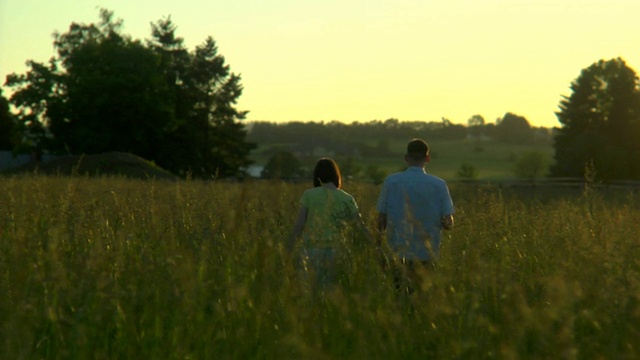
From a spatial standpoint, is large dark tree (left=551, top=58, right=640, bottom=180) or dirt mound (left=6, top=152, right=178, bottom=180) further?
large dark tree (left=551, top=58, right=640, bottom=180)

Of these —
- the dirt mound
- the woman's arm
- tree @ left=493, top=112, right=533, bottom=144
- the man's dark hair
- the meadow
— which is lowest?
the dirt mound

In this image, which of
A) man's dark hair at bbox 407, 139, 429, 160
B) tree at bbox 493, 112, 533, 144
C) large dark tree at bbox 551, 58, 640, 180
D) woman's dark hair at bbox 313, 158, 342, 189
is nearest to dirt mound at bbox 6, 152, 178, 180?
large dark tree at bbox 551, 58, 640, 180

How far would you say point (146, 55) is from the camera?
227 ft

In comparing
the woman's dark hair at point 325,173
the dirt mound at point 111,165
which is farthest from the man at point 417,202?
the dirt mound at point 111,165

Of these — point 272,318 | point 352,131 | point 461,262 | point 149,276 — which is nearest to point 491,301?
point 461,262

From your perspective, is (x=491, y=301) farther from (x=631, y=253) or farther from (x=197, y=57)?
(x=197, y=57)

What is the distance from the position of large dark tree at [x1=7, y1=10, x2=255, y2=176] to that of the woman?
53.5 metres

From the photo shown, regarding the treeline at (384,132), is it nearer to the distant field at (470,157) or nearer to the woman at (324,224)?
the distant field at (470,157)

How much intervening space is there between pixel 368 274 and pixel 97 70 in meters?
63.6

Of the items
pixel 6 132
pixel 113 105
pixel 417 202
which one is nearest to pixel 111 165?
pixel 113 105

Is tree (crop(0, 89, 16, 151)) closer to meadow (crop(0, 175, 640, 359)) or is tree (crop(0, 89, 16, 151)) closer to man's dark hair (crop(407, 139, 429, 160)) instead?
man's dark hair (crop(407, 139, 429, 160))

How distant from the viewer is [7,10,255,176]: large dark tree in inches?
2603

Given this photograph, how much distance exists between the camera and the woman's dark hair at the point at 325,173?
8203 millimetres

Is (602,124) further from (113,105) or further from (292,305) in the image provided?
(292,305)
